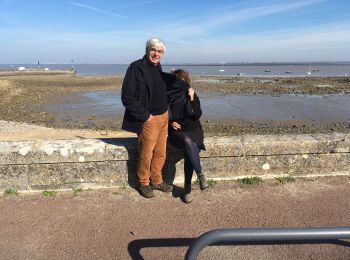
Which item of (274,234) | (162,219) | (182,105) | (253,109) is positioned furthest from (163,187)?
(253,109)

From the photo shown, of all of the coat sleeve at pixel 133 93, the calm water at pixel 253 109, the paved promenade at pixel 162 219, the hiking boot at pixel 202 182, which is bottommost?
the calm water at pixel 253 109

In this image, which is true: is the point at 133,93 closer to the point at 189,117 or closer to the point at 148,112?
the point at 148,112

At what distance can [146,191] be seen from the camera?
15.4 feet

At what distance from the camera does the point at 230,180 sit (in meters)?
5.12

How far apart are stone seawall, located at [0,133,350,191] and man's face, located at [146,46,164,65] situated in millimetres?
1043

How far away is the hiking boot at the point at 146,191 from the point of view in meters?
4.68

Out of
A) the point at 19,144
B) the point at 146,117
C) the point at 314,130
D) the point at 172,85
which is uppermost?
the point at 172,85

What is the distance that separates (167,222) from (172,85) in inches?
63.9

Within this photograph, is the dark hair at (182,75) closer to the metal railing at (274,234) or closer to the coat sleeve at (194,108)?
the coat sleeve at (194,108)

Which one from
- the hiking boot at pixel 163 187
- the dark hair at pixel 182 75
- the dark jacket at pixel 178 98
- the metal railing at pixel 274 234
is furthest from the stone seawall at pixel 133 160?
the metal railing at pixel 274 234

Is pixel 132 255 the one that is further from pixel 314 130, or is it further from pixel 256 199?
pixel 314 130

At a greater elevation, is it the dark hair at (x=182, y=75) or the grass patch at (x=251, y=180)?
the dark hair at (x=182, y=75)

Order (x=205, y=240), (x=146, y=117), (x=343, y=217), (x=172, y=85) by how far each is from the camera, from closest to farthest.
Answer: (x=205, y=240) → (x=343, y=217) → (x=146, y=117) → (x=172, y=85)

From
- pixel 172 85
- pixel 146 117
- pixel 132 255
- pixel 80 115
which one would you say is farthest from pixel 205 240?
pixel 80 115
